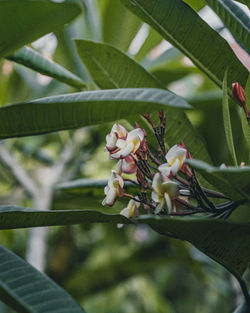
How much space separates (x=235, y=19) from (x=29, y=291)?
436mm

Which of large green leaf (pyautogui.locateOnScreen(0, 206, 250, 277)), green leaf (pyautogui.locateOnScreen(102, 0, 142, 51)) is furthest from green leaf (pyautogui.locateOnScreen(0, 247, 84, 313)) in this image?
green leaf (pyautogui.locateOnScreen(102, 0, 142, 51))

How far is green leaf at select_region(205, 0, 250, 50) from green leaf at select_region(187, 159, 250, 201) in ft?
0.78

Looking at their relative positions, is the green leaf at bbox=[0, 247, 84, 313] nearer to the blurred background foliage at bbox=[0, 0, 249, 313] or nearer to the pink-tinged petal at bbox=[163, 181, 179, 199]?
the pink-tinged petal at bbox=[163, 181, 179, 199]

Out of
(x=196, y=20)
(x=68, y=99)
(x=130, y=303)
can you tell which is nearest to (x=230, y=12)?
(x=196, y=20)

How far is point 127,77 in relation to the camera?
724 millimetres

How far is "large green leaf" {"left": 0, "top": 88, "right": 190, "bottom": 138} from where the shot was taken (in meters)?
0.48

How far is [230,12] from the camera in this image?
0.59 m

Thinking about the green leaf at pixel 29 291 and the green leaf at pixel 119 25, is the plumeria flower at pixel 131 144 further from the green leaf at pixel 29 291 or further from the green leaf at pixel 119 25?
the green leaf at pixel 119 25

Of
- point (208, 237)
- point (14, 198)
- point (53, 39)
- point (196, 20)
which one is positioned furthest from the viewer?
point (14, 198)

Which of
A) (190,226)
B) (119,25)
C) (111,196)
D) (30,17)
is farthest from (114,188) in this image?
(119,25)

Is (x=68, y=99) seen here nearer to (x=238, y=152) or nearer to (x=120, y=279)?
(x=238, y=152)

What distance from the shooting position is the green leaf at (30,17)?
49cm

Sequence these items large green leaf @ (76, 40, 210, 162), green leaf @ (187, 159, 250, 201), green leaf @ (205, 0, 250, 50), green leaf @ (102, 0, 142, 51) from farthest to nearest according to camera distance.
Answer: green leaf @ (102, 0, 142, 51)
large green leaf @ (76, 40, 210, 162)
green leaf @ (205, 0, 250, 50)
green leaf @ (187, 159, 250, 201)

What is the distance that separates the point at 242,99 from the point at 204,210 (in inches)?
6.0
